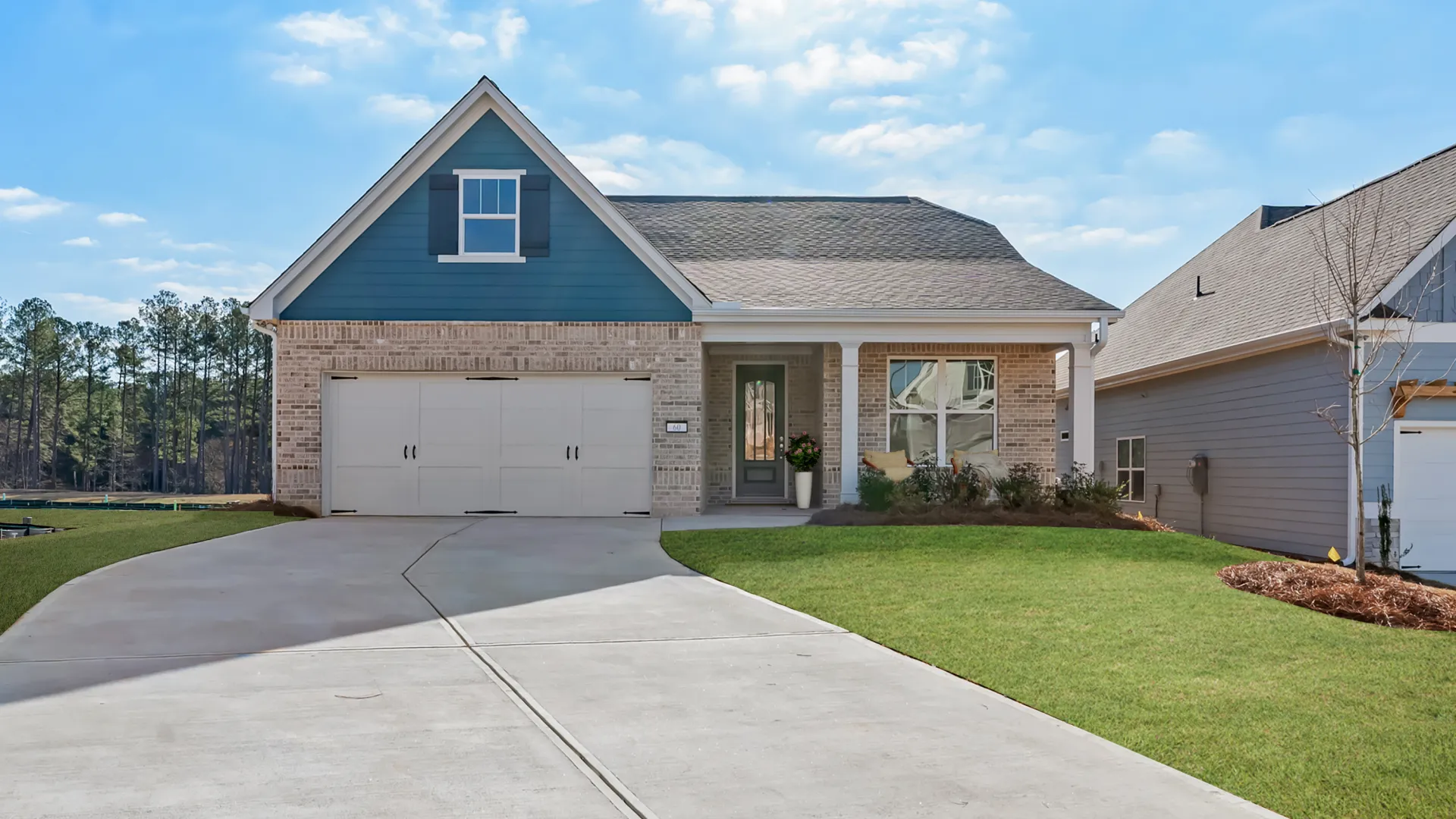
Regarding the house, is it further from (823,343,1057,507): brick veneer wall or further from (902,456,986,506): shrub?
(902,456,986,506): shrub

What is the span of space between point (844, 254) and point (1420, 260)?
8.59 m

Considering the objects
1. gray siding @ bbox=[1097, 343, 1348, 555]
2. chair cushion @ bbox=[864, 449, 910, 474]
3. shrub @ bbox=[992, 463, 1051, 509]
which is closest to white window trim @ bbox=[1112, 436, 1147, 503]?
gray siding @ bbox=[1097, 343, 1348, 555]

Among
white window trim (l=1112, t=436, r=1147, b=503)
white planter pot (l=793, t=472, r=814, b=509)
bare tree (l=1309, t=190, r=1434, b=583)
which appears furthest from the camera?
white window trim (l=1112, t=436, r=1147, b=503)

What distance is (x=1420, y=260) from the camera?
45.9 ft

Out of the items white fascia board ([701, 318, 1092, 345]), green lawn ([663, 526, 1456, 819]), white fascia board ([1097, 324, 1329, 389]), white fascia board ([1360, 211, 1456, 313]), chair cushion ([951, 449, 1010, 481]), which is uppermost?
white fascia board ([1360, 211, 1456, 313])

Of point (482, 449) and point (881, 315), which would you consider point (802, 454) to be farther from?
point (482, 449)

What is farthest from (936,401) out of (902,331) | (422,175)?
(422,175)

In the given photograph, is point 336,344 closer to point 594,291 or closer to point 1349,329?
point 594,291

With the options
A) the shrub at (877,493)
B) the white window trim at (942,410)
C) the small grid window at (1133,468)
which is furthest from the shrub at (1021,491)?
the small grid window at (1133,468)

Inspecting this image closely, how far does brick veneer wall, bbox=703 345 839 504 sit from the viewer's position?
59.0 feet

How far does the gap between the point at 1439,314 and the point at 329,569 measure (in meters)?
14.0

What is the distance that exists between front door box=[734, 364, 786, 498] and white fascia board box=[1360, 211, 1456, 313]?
29.2 feet

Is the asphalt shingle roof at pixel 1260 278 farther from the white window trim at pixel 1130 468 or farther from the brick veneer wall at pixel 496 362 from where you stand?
the brick veneer wall at pixel 496 362

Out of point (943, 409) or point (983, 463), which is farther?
point (943, 409)
